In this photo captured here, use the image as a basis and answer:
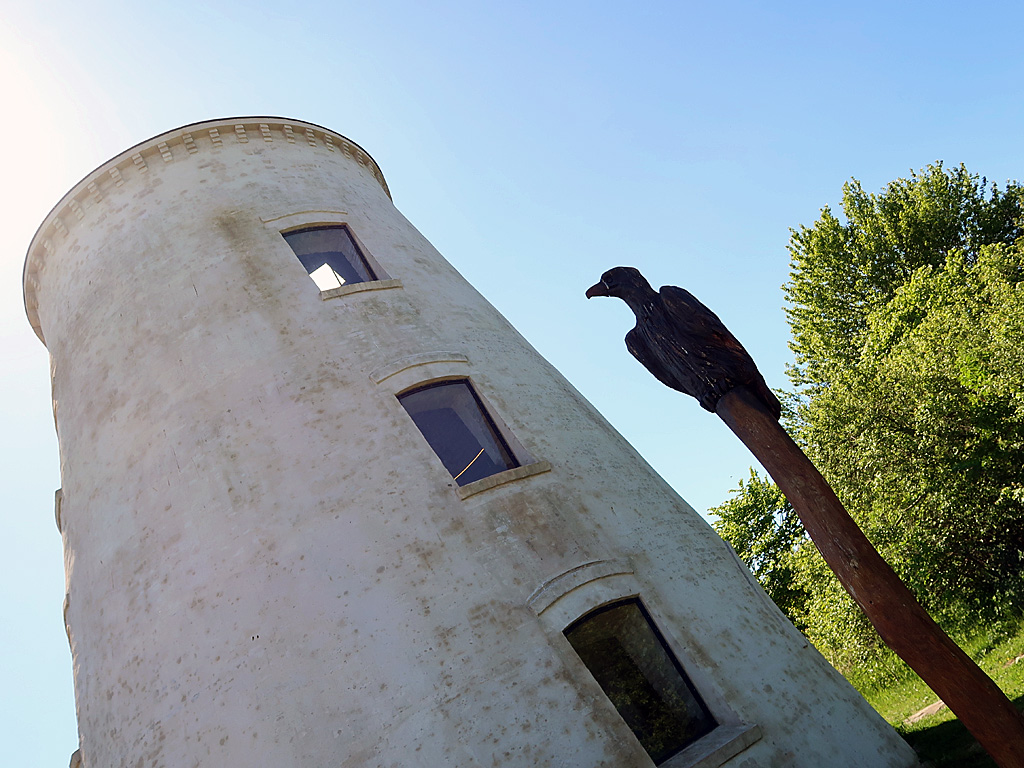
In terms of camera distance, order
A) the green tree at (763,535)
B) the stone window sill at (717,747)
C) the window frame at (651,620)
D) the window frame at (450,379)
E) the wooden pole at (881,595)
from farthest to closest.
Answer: the green tree at (763,535)
the window frame at (450,379)
the window frame at (651,620)
the stone window sill at (717,747)
the wooden pole at (881,595)

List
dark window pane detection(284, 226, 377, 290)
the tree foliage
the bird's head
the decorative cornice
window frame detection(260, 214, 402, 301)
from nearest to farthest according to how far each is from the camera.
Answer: the bird's head, window frame detection(260, 214, 402, 301), dark window pane detection(284, 226, 377, 290), the decorative cornice, the tree foliage

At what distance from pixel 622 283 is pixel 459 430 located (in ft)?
10.8

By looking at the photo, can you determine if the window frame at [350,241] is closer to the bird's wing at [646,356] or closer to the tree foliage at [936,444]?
the bird's wing at [646,356]

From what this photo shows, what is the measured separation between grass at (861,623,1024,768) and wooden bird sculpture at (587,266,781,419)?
5540 mm

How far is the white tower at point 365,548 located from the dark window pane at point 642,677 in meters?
0.02

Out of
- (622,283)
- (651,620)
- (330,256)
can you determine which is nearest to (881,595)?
(651,620)

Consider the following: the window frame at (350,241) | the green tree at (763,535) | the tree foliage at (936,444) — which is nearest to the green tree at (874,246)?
the tree foliage at (936,444)

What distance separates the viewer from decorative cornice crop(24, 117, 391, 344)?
40.2 feet

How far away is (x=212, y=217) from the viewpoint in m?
11.5

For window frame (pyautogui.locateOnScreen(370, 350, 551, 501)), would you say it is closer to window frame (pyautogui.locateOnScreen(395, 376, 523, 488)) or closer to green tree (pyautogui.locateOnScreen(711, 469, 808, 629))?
window frame (pyautogui.locateOnScreen(395, 376, 523, 488))

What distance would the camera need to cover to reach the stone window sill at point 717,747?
6.83 meters

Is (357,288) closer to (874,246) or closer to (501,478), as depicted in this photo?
(501,478)

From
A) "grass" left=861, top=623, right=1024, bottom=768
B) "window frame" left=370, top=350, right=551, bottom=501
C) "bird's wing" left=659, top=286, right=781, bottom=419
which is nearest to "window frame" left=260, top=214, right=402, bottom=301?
"window frame" left=370, top=350, right=551, bottom=501

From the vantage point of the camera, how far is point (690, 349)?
6.70 metres
